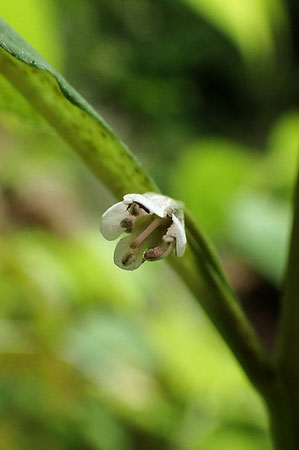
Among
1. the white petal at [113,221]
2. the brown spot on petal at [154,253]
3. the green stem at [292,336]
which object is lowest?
the brown spot on petal at [154,253]

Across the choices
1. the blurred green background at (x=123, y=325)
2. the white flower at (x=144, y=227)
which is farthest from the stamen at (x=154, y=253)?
the blurred green background at (x=123, y=325)

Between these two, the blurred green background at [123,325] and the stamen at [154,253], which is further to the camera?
the blurred green background at [123,325]

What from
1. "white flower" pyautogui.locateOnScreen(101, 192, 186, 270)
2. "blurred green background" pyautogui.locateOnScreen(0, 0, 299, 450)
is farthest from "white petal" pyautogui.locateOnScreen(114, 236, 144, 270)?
"blurred green background" pyautogui.locateOnScreen(0, 0, 299, 450)

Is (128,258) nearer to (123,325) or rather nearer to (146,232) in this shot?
(146,232)

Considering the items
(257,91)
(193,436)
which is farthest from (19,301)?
(257,91)

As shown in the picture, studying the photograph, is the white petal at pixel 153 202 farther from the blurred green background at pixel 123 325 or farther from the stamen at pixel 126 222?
the blurred green background at pixel 123 325

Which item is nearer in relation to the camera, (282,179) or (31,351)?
(31,351)

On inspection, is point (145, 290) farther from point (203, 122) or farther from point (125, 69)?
point (203, 122)
